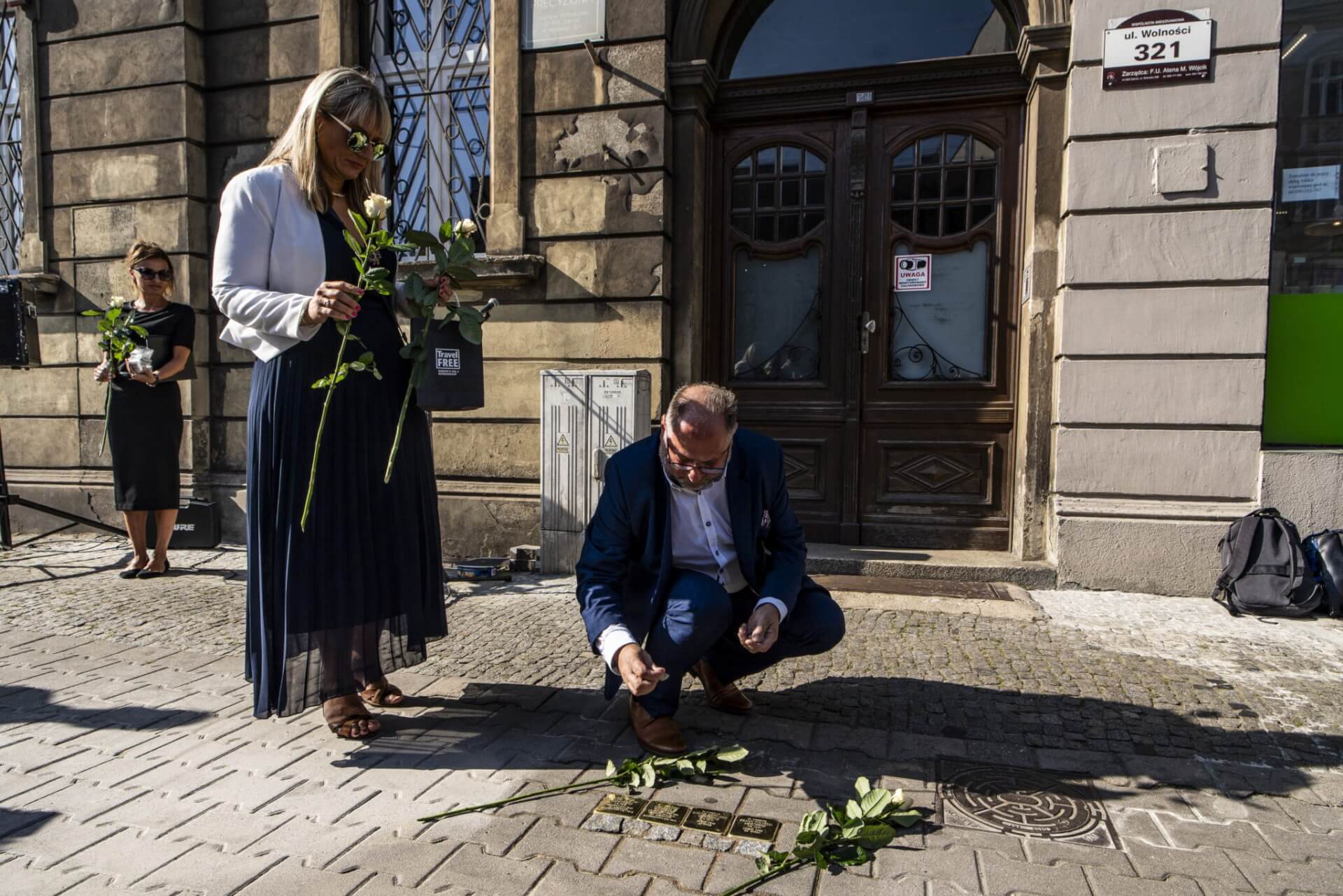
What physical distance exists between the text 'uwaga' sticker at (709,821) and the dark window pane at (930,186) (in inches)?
202

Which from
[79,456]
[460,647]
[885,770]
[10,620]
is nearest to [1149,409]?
[885,770]

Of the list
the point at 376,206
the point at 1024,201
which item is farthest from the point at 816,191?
the point at 376,206

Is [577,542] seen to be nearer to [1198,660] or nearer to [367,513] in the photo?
[367,513]

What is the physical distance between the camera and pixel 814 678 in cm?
369

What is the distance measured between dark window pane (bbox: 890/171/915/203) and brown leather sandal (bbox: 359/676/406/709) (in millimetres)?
4960

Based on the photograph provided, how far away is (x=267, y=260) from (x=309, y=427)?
0.56 metres

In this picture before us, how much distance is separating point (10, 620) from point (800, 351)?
5.28 m

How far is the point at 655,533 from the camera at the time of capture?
2.93 m

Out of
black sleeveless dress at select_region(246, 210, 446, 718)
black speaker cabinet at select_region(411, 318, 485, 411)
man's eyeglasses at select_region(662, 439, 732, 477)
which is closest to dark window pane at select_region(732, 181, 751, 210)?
black speaker cabinet at select_region(411, 318, 485, 411)

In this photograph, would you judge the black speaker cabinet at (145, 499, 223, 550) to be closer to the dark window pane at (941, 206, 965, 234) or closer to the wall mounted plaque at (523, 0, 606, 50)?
the wall mounted plaque at (523, 0, 606, 50)

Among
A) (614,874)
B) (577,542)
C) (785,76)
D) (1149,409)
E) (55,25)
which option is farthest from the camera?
(55,25)

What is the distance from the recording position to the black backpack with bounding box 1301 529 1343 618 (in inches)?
188

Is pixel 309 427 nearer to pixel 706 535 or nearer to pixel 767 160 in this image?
pixel 706 535

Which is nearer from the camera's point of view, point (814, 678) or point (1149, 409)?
point (814, 678)
